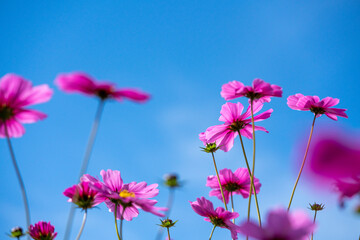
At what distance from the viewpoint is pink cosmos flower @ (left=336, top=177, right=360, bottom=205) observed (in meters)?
0.69

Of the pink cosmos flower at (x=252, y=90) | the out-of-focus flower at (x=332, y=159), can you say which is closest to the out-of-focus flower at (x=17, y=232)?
the pink cosmos flower at (x=252, y=90)

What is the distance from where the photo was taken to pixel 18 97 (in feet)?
2.81

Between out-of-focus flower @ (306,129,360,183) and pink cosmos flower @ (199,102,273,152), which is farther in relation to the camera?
pink cosmos flower @ (199,102,273,152)

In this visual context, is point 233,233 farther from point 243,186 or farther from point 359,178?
point 359,178

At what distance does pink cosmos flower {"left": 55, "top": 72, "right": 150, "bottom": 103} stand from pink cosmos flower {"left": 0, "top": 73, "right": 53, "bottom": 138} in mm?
150

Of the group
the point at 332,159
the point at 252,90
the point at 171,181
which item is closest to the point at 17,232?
the point at 171,181

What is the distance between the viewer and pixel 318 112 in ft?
4.82

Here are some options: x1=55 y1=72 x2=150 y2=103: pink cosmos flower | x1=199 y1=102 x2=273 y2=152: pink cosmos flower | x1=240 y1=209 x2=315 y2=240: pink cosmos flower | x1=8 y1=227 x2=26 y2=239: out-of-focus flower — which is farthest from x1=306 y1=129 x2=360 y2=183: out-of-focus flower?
x1=8 y1=227 x2=26 y2=239: out-of-focus flower

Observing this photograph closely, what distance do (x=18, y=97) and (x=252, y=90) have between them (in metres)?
0.80

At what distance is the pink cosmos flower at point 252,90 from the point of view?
1.16m

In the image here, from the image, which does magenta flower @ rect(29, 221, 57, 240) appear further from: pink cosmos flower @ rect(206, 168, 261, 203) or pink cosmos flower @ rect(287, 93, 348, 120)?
pink cosmos flower @ rect(287, 93, 348, 120)

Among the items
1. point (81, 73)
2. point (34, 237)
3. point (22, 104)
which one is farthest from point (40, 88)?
point (34, 237)

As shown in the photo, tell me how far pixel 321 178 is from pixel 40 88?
737 millimetres

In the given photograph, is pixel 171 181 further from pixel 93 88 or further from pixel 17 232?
pixel 17 232
